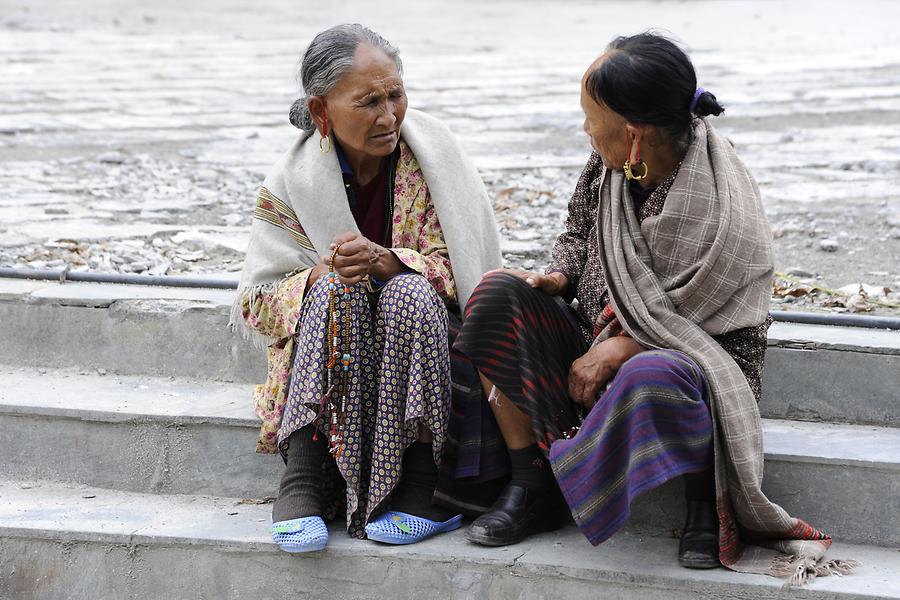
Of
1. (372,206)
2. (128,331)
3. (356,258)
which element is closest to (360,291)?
(356,258)

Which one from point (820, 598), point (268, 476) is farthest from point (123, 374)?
point (820, 598)

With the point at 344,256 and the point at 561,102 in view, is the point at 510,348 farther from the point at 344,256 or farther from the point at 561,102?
the point at 561,102

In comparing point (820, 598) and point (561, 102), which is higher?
point (561, 102)

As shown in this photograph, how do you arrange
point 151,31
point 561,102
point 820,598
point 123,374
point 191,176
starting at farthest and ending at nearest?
point 151,31 < point 561,102 < point 191,176 < point 123,374 < point 820,598

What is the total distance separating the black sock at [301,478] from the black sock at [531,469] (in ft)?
1.74

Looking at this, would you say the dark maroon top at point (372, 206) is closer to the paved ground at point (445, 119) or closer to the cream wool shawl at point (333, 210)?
the cream wool shawl at point (333, 210)

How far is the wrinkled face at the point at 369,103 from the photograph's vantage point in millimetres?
3334

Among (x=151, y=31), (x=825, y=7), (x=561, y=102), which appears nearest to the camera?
(x=561, y=102)

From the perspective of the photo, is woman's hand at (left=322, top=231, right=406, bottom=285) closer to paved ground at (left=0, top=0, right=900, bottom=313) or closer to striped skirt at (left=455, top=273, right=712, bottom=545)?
striped skirt at (left=455, top=273, right=712, bottom=545)

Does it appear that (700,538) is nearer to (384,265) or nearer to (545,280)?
(545,280)

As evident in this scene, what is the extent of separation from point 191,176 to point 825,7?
12133mm

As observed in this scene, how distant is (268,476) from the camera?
3.61m

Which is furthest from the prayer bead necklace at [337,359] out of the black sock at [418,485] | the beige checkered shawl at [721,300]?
the beige checkered shawl at [721,300]

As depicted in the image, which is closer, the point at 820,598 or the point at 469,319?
the point at 820,598
